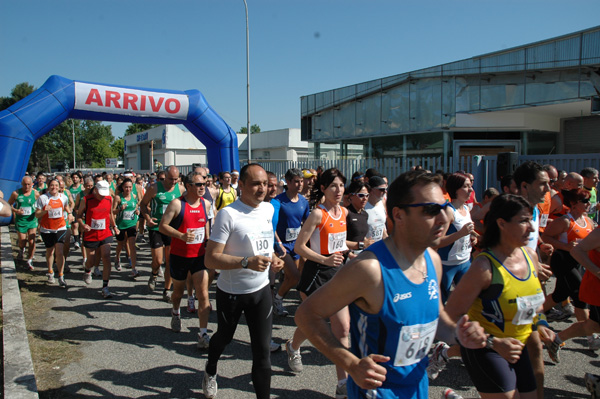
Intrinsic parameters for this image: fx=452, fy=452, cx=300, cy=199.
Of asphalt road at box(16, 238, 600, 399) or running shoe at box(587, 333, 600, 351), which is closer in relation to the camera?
asphalt road at box(16, 238, 600, 399)

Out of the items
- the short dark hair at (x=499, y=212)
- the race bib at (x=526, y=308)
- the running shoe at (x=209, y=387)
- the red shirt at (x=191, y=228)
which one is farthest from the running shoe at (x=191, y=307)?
the race bib at (x=526, y=308)

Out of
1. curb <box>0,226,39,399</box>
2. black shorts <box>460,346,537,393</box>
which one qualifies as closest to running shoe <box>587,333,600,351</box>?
black shorts <box>460,346,537,393</box>

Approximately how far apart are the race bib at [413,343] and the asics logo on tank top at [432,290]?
127 mm

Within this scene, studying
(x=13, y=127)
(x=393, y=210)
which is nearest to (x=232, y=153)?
(x=13, y=127)

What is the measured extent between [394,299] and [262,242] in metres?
2.00

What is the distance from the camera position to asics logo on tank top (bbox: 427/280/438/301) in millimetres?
2127

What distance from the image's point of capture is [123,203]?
29.1ft

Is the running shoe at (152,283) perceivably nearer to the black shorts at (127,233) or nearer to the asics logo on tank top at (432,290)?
the black shorts at (127,233)

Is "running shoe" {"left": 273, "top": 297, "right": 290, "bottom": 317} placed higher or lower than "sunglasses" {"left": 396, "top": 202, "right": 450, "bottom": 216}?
lower

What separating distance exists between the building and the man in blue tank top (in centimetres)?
1325

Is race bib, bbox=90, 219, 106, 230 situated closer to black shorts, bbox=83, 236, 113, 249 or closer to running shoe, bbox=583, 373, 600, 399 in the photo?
black shorts, bbox=83, 236, 113, 249

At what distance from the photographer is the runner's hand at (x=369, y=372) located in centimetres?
183

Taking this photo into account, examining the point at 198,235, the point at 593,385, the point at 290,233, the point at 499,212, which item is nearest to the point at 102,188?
the point at 198,235

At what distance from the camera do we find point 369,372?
1.84 meters
